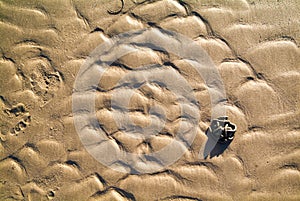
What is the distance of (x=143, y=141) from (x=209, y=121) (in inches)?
23.5

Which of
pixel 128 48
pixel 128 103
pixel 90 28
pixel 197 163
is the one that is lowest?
pixel 197 163

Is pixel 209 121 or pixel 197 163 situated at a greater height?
pixel 209 121

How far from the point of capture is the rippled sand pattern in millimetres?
2281

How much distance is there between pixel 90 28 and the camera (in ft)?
7.82

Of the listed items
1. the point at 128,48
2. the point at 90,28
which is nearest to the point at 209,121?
the point at 128,48

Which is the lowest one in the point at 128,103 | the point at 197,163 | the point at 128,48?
the point at 197,163

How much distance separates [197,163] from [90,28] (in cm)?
153

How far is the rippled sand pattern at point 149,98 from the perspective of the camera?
2.28 meters

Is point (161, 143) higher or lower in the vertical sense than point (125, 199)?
higher

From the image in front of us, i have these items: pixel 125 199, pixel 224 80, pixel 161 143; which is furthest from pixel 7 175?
pixel 224 80

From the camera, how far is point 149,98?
2.32 meters

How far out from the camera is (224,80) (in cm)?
232

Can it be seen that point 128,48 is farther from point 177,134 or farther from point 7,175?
point 7,175

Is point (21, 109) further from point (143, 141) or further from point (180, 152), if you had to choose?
point (180, 152)
